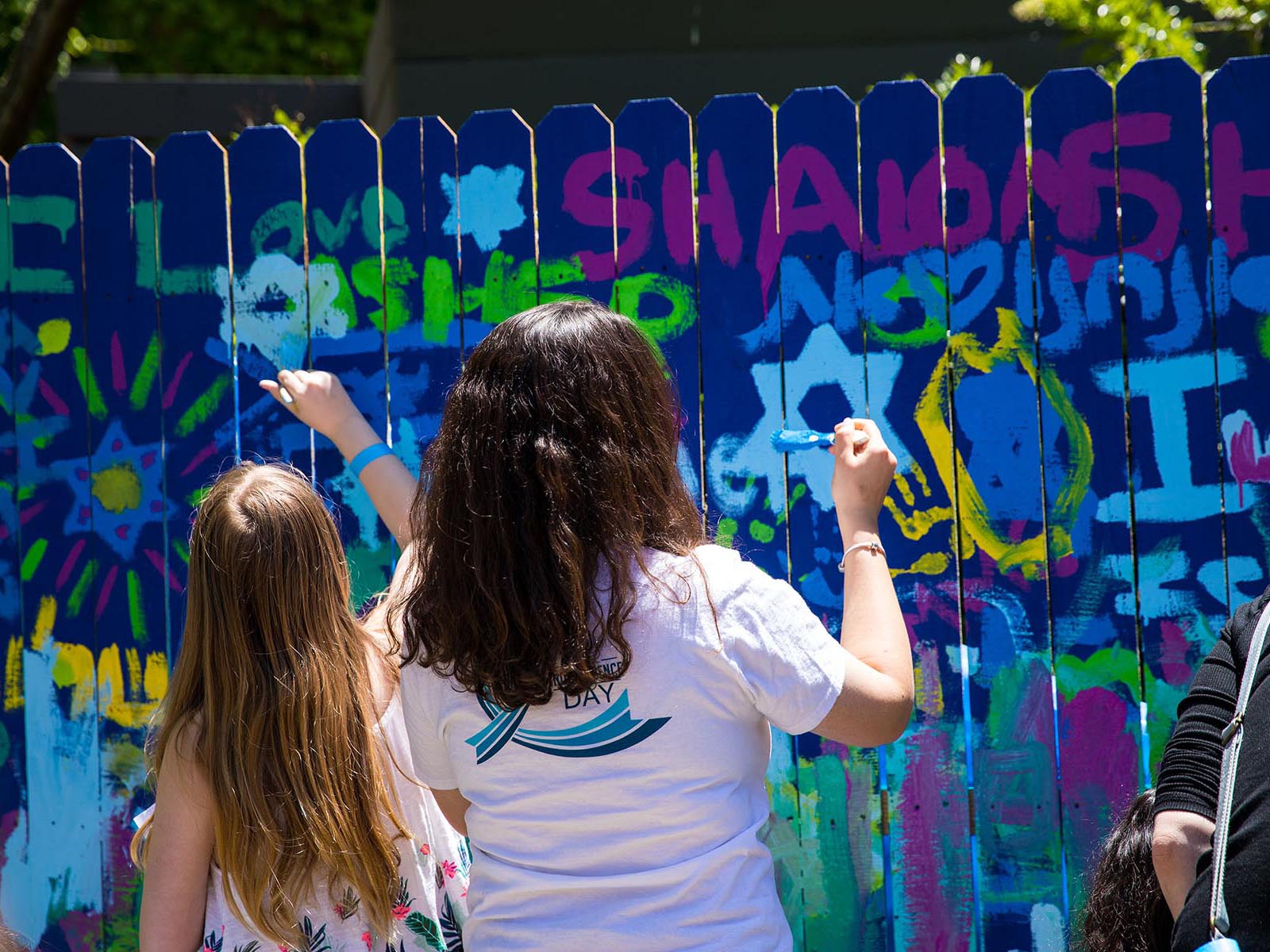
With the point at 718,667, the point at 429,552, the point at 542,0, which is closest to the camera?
the point at 718,667

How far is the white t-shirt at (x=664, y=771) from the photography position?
5.64ft

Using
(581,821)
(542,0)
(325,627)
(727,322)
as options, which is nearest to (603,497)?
(581,821)

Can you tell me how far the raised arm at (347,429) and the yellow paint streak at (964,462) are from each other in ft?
4.11

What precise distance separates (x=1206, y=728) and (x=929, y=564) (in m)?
1.07

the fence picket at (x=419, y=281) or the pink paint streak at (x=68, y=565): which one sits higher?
the fence picket at (x=419, y=281)

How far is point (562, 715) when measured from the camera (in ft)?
5.71

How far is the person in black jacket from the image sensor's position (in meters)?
1.61

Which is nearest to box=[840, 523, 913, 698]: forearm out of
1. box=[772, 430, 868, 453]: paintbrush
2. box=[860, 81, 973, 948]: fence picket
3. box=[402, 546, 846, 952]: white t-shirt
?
box=[402, 546, 846, 952]: white t-shirt

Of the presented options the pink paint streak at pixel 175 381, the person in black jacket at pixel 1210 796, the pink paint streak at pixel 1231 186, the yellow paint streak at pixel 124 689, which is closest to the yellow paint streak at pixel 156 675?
the yellow paint streak at pixel 124 689

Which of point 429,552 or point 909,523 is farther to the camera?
point 909,523

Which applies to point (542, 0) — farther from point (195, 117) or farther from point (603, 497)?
point (603, 497)

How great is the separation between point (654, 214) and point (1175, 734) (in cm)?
171

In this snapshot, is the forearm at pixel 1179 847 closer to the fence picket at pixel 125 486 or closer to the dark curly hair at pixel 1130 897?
the dark curly hair at pixel 1130 897

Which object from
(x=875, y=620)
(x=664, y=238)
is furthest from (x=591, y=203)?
(x=875, y=620)
